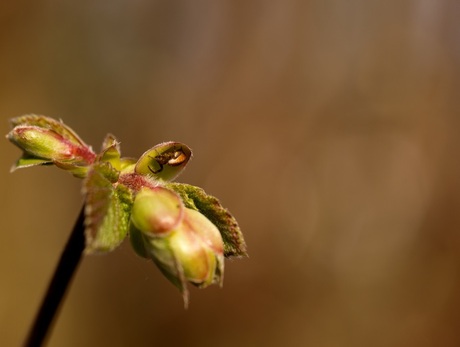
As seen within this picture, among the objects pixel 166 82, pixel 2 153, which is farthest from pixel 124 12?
pixel 2 153

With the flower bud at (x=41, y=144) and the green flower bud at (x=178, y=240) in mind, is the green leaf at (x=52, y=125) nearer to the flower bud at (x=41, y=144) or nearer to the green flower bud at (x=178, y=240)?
the flower bud at (x=41, y=144)

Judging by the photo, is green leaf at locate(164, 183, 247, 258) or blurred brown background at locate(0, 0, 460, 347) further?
blurred brown background at locate(0, 0, 460, 347)

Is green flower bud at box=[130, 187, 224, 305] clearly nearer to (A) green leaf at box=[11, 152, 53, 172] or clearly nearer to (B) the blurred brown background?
(A) green leaf at box=[11, 152, 53, 172]

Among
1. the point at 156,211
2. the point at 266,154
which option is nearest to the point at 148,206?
the point at 156,211

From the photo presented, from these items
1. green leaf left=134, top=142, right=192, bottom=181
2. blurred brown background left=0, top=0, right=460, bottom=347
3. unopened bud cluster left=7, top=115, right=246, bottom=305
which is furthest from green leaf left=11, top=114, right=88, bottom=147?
blurred brown background left=0, top=0, right=460, bottom=347

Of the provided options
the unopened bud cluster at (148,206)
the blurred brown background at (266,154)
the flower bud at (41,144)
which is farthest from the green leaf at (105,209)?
the blurred brown background at (266,154)

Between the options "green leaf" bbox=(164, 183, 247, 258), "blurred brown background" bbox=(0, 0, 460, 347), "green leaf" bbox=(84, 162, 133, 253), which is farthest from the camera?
"blurred brown background" bbox=(0, 0, 460, 347)

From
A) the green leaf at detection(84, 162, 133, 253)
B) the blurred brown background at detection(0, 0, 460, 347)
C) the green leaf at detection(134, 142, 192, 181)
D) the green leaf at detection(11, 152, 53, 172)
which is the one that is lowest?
the blurred brown background at detection(0, 0, 460, 347)
